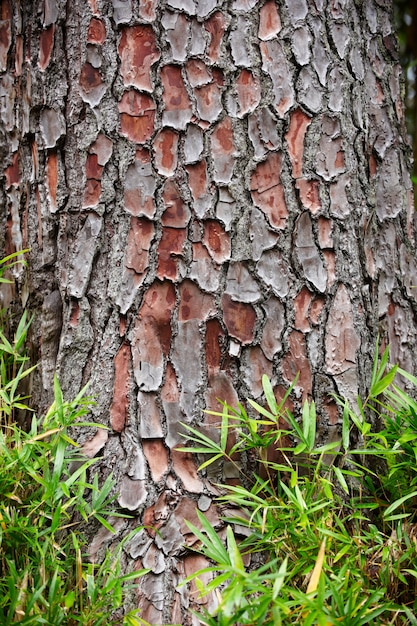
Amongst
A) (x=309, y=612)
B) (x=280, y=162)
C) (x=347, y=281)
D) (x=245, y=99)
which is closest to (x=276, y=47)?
(x=245, y=99)

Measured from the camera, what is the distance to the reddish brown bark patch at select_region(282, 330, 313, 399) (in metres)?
1.20

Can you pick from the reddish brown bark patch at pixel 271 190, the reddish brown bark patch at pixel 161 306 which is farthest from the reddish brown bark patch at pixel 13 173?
the reddish brown bark patch at pixel 271 190

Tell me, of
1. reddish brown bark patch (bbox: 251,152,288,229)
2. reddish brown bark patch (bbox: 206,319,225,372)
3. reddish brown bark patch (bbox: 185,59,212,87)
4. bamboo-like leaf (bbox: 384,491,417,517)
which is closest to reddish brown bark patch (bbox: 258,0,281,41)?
reddish brown bark patch (bbox: 185,59,212,87)

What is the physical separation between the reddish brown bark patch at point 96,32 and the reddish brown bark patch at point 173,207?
0.32 m

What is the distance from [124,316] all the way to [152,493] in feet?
1.16

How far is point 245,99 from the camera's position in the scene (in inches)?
46.4

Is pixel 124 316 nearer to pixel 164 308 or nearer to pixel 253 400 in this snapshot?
pixel 164 308

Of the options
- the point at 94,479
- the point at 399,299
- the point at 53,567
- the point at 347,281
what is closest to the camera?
the point at 53,567

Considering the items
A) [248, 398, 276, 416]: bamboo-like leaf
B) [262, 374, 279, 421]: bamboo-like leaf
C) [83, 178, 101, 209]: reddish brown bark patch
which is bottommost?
[248, 398, 276, 416]: bamboo-like leaf

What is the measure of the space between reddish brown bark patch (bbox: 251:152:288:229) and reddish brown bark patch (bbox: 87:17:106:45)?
41 cm

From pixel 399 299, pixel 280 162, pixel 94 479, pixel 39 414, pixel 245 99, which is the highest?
pixel 245 99

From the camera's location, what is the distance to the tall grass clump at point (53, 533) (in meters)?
0.92

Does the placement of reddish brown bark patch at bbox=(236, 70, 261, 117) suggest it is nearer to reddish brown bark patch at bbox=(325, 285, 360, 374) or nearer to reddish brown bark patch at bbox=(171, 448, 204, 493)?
reddish brown bark patch at bbox=(325, 285, 360, 374)

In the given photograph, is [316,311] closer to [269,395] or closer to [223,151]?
[269,395]
